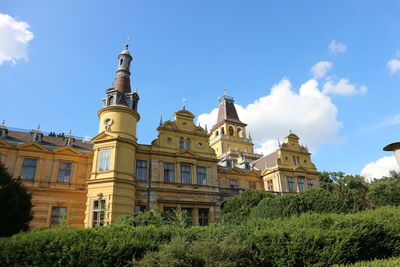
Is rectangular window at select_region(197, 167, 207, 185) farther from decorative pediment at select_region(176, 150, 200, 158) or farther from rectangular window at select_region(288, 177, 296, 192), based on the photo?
rectangular window at select_region(288, 177, 296, 192)

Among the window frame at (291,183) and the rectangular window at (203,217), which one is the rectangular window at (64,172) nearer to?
the rectangular window at (203,217)

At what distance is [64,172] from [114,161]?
577cm

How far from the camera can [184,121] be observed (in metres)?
30.6

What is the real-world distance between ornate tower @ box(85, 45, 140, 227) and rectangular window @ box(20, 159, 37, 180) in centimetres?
544

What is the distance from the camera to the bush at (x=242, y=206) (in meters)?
22.1

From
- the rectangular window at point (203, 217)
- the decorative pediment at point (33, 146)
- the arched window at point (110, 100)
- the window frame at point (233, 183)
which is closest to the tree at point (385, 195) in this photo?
the window frame at point (233, 183)

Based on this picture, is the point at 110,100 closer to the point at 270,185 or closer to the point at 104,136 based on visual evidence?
the point at 104,136

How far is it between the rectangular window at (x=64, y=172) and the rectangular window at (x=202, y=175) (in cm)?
1230

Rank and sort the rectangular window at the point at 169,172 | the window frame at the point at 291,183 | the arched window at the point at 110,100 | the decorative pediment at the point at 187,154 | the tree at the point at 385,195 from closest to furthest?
1. the arched window at the point at 110,100
2. the rectangular window at the point at 169,172
3. the decorative pediment at the point at 187,154
4. the window frame at the point at 291,183
5. the tree at the point at 385,195

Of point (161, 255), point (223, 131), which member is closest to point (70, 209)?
point (161, 255)

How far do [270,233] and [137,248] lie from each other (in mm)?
5642

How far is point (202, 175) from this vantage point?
96.2 feet

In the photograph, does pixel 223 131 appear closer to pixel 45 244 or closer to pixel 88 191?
pixel 88 191

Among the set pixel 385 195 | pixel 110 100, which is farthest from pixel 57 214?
Result: pixel 385 195
